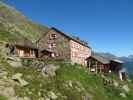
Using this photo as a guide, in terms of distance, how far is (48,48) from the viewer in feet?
291

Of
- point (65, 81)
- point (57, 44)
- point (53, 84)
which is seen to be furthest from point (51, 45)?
point (53, 84)

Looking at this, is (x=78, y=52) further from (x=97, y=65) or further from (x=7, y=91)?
(x=7, y=91)

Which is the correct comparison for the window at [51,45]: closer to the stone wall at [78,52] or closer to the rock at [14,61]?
the stone wall at [78,52]

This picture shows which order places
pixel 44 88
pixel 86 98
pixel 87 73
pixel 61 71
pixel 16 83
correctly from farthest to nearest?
pixel 87 73
pixel 61 71
pixel 86 98
pixel 44 88
pixel 16 83

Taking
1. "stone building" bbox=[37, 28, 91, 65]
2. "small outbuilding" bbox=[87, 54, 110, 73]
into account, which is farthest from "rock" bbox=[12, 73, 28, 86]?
"small outbuilding" bbox=[87, 54, 110, 73]

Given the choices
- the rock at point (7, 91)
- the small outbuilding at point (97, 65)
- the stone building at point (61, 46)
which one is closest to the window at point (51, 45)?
the stone building at point (61, 46)

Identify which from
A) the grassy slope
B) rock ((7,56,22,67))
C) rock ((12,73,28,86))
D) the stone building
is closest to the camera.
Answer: rock ((12,73,28,86))

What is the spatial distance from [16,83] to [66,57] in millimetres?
36400

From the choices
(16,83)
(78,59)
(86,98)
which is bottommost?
(86,98)

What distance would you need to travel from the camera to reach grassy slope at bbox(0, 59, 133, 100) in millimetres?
52562

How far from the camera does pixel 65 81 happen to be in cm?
6225

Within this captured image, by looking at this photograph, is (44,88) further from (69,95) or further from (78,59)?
(78,59)

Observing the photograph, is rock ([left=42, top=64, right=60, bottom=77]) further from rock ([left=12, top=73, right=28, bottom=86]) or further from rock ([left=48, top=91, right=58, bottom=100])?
rock ([left=12, top=73, right=28, bottom=86])

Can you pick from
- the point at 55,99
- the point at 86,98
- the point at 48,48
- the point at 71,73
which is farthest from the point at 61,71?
the point at 48,48
